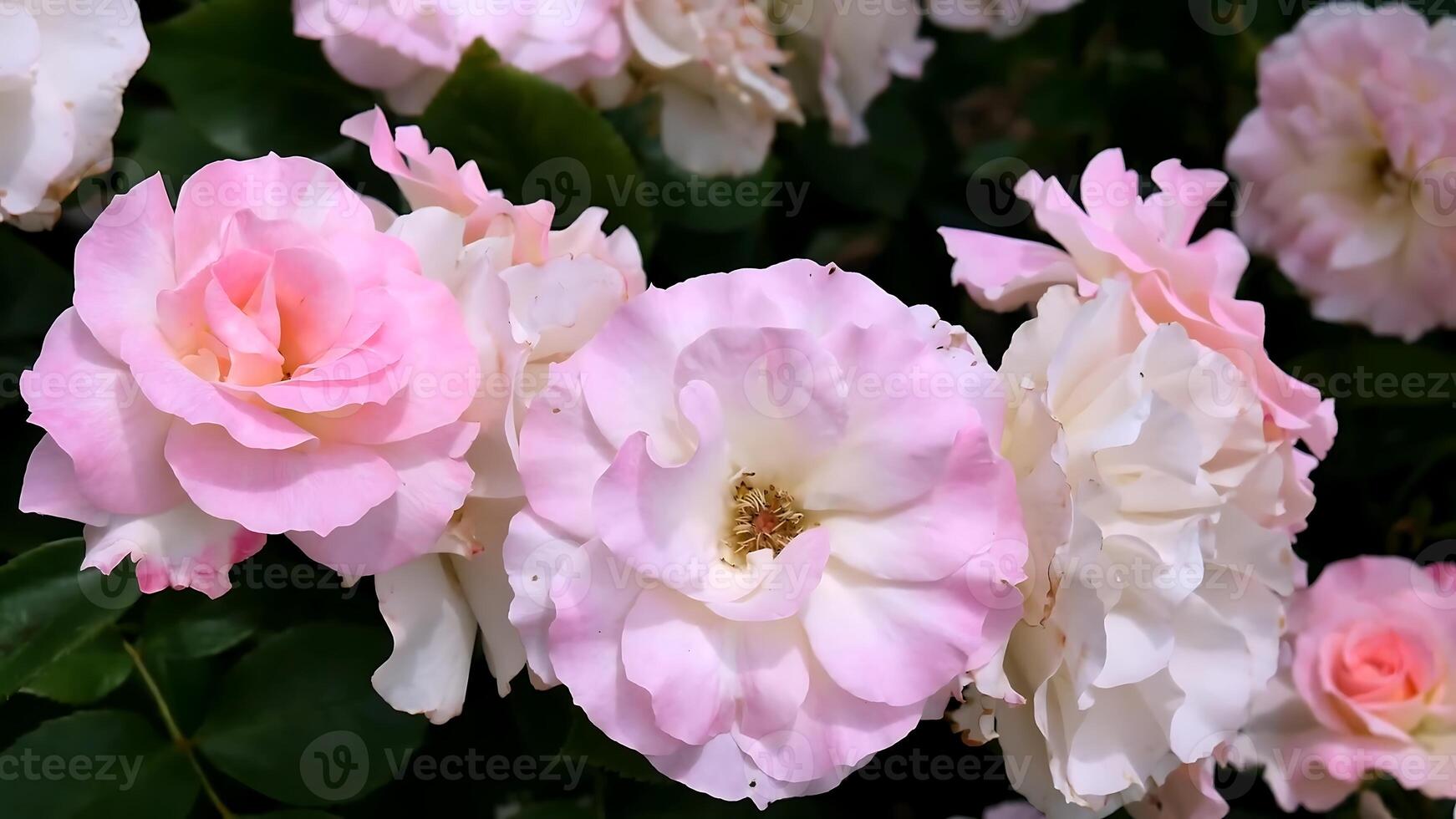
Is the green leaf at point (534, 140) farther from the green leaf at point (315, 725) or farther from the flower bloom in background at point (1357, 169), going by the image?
the flower bloom in background at point (1357, 169)

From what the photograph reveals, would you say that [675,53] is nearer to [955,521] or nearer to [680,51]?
[680,51]

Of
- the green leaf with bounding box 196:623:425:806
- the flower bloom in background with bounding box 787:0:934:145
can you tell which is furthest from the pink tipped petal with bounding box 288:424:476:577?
the flower bloom in background with bounding box 787:0:934:145

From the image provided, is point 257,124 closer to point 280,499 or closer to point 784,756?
point 280,499

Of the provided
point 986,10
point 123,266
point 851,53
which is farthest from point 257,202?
point 986,10

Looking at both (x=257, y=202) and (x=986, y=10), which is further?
(x=986, y=10)

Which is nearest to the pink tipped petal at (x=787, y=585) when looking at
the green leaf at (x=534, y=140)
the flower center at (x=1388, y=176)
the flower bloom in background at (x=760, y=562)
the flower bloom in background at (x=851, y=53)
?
the flower bloom in background at (x=760, y=562)
